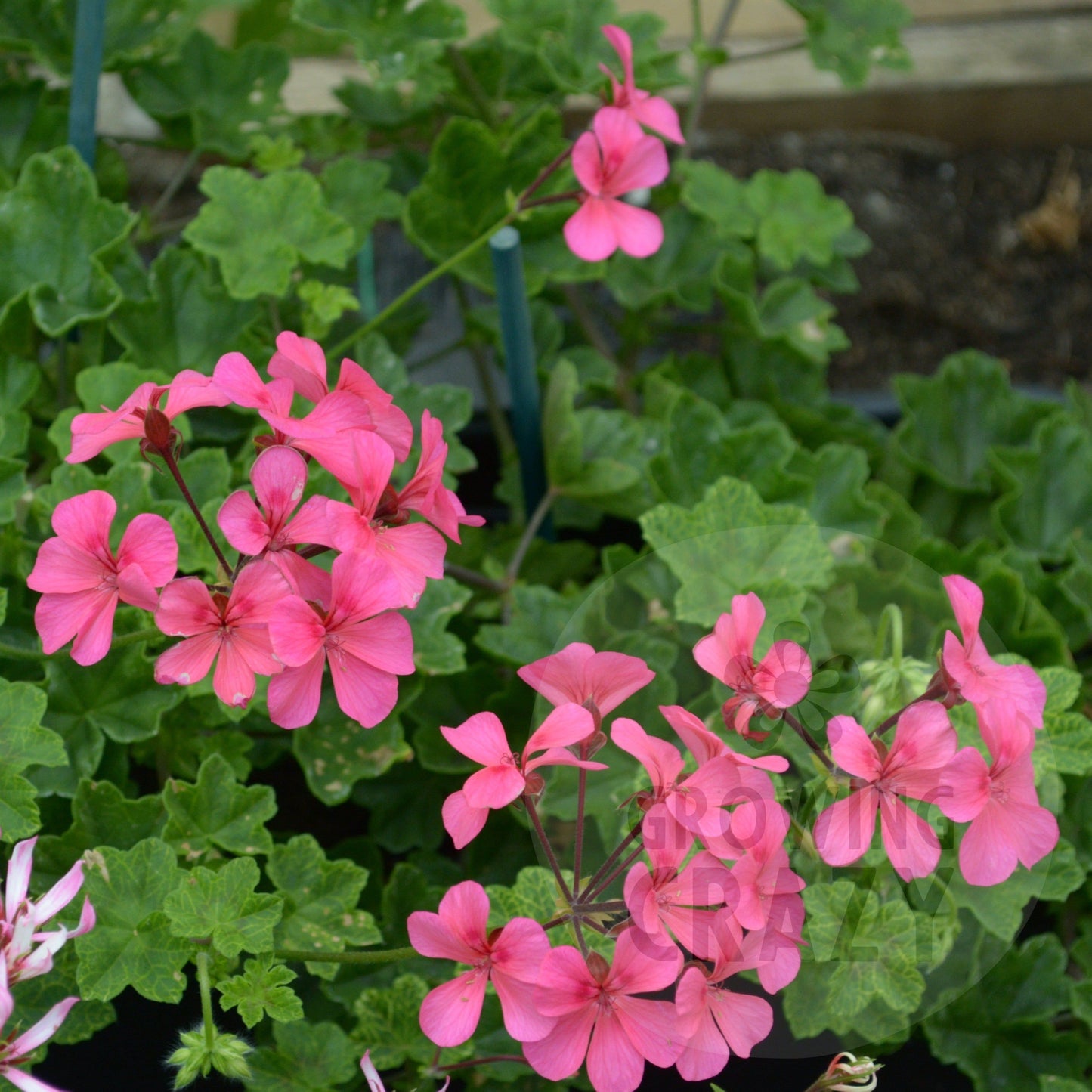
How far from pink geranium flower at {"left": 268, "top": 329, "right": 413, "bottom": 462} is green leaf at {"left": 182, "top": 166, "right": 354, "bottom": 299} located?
1.49 ft

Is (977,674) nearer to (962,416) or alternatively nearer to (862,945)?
(862,945)

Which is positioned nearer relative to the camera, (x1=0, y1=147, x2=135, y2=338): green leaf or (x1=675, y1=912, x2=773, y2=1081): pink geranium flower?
(x1=675, y1=912, x2=773, y2=1081): pink geranium flower

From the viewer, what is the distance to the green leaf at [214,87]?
1.43m

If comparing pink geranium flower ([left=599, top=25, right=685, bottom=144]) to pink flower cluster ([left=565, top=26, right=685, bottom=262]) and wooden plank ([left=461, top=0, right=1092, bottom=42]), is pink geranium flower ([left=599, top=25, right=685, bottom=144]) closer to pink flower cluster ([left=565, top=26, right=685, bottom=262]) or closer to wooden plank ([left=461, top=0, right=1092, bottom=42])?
pink flower cluster ([left=565, top=26, right=685, bottom=262])

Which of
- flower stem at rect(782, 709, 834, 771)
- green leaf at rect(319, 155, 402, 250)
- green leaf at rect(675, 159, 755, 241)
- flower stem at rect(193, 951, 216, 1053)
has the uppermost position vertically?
green leaf at rect(319, 155, 402, 250)

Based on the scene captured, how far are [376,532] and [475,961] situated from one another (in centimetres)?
25

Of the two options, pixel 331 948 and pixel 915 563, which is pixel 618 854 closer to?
pixel 331 948

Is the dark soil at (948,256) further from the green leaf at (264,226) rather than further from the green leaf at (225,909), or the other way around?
the green leaf at (225,909)

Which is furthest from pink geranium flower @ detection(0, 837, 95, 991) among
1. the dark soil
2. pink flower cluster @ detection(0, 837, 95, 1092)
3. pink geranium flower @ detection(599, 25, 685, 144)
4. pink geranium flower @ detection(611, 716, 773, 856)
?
the dark soil

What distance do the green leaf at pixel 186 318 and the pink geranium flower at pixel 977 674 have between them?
0.77m

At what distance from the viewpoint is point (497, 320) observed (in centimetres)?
144

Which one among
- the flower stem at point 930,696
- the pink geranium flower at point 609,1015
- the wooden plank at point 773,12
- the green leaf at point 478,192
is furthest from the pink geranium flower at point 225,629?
the wooden plank at point 773,12

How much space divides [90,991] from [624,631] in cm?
50

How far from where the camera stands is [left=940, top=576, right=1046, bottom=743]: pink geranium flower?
0.69 metres
